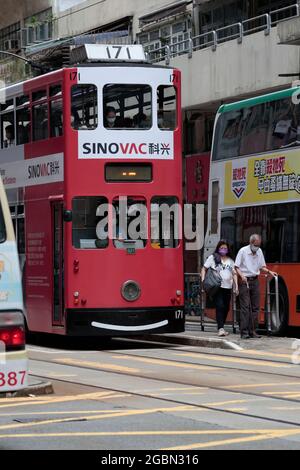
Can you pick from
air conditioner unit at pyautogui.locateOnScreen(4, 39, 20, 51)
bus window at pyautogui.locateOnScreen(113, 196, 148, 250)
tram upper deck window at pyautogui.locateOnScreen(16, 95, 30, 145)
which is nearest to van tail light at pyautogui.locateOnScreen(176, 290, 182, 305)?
bus window at pyautogui.locateOnScreen(113, 196, 148, 250)

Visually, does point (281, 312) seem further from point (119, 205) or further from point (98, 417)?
point (98, 417)

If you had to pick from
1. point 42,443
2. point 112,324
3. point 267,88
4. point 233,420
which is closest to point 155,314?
point 112,324

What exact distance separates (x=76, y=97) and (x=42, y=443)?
1109 centimetres

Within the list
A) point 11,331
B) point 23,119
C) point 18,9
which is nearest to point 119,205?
point 23,119

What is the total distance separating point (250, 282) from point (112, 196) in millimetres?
2955

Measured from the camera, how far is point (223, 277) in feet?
69.7

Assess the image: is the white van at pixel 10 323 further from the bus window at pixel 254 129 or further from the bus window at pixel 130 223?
the bus window at pixel 254 129

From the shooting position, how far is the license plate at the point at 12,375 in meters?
9.38

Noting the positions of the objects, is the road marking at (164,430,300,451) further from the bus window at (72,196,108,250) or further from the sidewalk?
the bus window at (72,196,108,250)

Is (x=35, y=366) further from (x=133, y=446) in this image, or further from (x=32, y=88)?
(x=133, y=446)

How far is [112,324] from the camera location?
19938 mm

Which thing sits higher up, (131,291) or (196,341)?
(131,291)

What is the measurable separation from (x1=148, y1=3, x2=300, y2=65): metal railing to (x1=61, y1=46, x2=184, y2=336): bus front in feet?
43.6

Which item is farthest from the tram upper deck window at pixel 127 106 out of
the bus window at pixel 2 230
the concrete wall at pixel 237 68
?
the concrete wall at pixel 237 68
